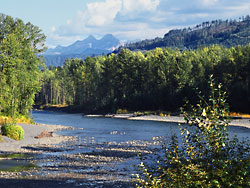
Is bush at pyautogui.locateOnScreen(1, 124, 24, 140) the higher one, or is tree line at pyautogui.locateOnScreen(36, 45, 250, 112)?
tree line at pyautogui.locateOnScreen(36, 45, 250, 112)

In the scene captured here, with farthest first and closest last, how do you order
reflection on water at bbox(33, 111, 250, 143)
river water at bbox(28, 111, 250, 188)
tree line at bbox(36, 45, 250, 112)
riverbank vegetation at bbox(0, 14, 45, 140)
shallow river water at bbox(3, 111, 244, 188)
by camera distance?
tree line at bbox(36, 45, 250, 112)
riverbank vegetation at bbox(0, 14, 45, 140)
reflection on water at bbox(33, 111, 250, 143)
river water at bbox(28, 111, 250, 188)
shallow river water at bbox(3, 111, 244, 188)

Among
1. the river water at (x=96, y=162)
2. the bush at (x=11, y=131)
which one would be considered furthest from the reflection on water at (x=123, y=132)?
the bush at (x=11, y=131)

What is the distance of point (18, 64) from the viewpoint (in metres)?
66.3

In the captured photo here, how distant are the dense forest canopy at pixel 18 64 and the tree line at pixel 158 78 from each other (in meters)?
45.5

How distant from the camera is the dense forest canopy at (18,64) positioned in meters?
64.4

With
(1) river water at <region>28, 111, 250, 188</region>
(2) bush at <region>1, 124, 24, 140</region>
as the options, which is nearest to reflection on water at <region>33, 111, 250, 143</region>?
(1) river water at <region>28, 111, 250, 188</region>

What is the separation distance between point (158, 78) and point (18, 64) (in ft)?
201

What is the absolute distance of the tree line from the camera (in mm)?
96812

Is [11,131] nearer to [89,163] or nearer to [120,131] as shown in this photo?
[89,163]

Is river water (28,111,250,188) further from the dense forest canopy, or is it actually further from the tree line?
the tree line

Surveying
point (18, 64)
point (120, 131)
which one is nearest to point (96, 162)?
point (120, 131)

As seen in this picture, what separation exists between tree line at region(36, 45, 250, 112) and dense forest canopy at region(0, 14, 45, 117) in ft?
149

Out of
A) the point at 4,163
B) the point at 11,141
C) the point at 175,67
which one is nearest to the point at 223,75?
the point at 175,67

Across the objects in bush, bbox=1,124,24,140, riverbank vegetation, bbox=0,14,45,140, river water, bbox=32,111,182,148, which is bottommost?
river water, bbox=32,111,182,148
